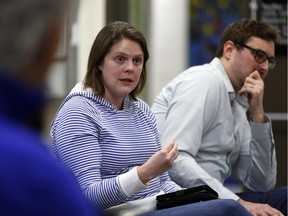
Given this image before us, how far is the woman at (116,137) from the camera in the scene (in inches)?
101

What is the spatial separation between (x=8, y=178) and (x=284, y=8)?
5557 mm

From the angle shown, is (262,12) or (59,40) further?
(262,12)

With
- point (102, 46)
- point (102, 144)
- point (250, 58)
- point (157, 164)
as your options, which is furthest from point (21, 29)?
point (250, 58)

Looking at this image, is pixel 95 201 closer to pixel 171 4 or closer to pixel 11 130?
pixel 11 130

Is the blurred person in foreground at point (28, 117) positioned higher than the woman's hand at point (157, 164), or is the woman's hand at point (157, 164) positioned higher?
the blurred person in foreground at point (28, 117)

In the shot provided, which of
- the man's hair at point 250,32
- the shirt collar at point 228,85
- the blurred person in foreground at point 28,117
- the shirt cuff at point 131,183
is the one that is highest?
the blurred person in foreground at point 28,117

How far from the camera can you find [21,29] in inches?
37.6

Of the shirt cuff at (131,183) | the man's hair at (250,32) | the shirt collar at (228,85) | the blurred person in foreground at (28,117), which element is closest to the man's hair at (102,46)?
the shirt cuff at (131,183)

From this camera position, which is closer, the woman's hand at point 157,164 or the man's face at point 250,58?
the woman's hand at point 157,164

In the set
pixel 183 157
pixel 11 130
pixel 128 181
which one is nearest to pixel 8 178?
pixel 11 130

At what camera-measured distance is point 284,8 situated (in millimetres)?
6219

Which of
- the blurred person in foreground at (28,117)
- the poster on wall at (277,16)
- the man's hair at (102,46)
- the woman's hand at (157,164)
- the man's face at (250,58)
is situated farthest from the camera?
the poster on wall at (277,16)

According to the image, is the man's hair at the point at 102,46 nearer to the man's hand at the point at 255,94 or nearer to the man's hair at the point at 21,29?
the man's hand at the point at 255,94

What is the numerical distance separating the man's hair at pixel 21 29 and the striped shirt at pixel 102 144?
1632 mm
